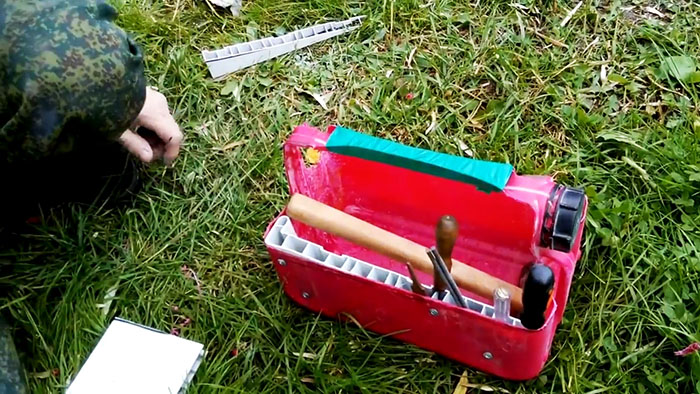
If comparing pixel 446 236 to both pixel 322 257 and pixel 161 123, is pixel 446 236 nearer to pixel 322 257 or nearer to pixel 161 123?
pixel 322 257

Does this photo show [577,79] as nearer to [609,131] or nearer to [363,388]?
[609,131]

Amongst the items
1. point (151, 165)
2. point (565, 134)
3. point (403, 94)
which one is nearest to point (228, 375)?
point (151, 165)

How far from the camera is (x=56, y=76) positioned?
4.45 ft

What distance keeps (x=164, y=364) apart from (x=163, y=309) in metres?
0.14

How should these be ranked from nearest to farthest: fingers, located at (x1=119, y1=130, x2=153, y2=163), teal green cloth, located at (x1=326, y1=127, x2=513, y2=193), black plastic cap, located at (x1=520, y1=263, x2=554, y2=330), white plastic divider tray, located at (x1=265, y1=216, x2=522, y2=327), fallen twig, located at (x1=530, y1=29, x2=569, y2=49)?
black plastic cap, located at (x1=520, y1=263, x2=554, y2=330)
teal green cloth, located at (x1=326, y1=127, x2=513, y2=193)
white plastic divider tray, located at (x1=265, y1=216, x2=522, y2=327)
fingers, located at (x1=119, y1=130, x2=153, y2=163)
fallen twig, located at (x1=530, y1=29, x2=569, y2=49)

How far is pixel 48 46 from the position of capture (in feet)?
4.46

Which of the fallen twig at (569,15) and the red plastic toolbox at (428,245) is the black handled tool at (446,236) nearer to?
the red plastic toolbox at (428,245)

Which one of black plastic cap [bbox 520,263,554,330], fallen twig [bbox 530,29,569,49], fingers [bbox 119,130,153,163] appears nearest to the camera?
black plastic cap [bbox 520,263,554,330]

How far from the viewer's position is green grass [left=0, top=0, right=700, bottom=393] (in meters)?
1.48

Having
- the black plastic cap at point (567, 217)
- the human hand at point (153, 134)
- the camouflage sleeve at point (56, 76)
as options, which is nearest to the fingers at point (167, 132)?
the human hand at point (153, 134)

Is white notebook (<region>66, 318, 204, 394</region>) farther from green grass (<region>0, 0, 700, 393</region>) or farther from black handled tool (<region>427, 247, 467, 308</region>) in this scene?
black handled tool (<region>427, 247, 467, 308</region>)

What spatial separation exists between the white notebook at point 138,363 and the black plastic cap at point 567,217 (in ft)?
2.32

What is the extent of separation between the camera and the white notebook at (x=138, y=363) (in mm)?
1470

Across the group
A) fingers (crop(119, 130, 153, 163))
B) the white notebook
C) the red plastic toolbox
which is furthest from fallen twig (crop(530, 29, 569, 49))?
the white notebook
